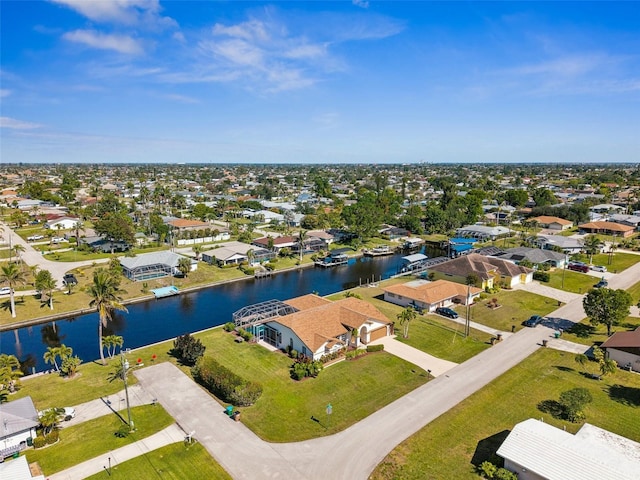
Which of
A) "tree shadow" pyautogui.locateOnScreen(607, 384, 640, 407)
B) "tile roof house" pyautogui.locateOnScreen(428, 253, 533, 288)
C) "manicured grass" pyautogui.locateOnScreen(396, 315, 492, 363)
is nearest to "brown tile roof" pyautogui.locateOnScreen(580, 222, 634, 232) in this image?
"tile roof house" pyautogui.locateOnScreen(428, 253, 533, 288)

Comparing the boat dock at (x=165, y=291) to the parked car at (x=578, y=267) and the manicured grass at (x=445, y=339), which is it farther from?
the parked car at (x=578, y=267)

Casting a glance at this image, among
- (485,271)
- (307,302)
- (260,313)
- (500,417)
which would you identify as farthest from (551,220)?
(500,417)

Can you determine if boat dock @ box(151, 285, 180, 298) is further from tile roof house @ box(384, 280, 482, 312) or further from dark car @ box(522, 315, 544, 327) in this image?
dark car @ box(522, 315, 544, 327)

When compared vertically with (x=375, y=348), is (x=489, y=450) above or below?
below

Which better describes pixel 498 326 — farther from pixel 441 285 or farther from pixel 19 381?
pixel 19 381

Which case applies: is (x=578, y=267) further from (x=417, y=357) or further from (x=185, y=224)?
(x=185, y=224)

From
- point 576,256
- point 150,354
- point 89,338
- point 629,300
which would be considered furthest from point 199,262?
point 576,256
